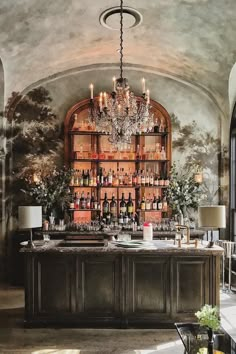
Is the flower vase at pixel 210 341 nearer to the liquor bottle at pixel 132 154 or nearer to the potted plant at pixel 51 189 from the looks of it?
the potted plant at pixel 51 189

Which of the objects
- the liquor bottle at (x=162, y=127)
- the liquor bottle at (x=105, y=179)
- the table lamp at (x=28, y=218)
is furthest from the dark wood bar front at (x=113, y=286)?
the liquor bottle at (x=162, y=127)

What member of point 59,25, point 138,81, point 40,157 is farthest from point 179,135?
point 59,25

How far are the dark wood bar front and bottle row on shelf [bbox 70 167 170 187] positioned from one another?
9.97ft

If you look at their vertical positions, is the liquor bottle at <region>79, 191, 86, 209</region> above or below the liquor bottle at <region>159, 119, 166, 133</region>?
below

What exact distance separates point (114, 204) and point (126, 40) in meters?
3.16

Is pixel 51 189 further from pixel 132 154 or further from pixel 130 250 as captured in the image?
pixel 130 250

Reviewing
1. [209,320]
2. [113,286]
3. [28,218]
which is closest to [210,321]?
[209,320]

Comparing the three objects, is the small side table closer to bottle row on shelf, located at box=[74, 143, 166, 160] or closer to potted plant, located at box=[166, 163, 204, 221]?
potted plant, located at box=[166, 163, 204, 221]

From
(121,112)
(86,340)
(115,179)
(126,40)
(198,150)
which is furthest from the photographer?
(198,150)

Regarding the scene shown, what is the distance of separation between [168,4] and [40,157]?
4.04m

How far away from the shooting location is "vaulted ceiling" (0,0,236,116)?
5625 millimetres

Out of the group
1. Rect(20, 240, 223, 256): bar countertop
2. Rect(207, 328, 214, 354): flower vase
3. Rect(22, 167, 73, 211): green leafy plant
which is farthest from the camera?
Rect(22, 167, 73, 211): green leafy plant

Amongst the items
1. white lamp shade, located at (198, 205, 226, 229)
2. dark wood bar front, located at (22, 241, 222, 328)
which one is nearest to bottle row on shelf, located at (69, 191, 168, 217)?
dark wood bar front, located at (22, 241, 222, 328)

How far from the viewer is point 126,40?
699 cm
